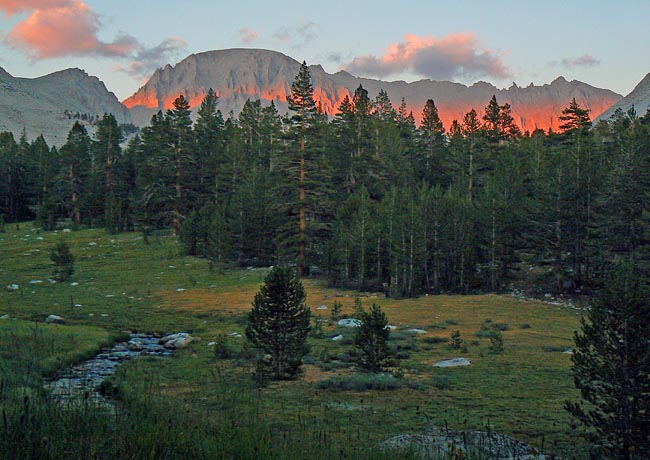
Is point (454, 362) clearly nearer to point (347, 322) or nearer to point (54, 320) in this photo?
point (347, 322)

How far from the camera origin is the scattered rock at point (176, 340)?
19.4m

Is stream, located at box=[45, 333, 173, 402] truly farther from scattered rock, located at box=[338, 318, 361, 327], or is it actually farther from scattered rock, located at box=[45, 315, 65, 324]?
scattered rock, located at box=[338, 318, 361, 327]

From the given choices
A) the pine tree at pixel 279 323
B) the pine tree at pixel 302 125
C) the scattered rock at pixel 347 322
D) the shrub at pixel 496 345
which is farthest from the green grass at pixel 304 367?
the pine tree at pixel 302 125

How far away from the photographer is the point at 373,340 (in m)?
15.5

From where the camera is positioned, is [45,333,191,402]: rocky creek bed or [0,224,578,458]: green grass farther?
[45,333,191,402]: rocky creek bed

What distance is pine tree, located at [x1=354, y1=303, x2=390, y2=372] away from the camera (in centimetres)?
1516

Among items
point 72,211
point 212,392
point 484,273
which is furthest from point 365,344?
point 72,211

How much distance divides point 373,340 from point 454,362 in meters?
3.39

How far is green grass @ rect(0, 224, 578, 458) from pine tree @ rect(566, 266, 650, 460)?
3.43 ft

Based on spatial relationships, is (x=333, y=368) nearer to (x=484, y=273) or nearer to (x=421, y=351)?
(x=421, y=351)

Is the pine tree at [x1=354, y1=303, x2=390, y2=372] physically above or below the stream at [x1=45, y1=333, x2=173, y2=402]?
above

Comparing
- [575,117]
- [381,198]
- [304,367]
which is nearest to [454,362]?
[304,367]

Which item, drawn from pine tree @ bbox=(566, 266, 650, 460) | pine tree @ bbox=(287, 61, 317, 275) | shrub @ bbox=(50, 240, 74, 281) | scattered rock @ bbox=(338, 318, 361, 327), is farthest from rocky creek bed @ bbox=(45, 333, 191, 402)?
pine tree @ bbox=(287, 61, 317, 275)

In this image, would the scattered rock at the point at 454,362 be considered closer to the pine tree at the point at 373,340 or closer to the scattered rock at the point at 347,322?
the pine tree at the point at 373,340
